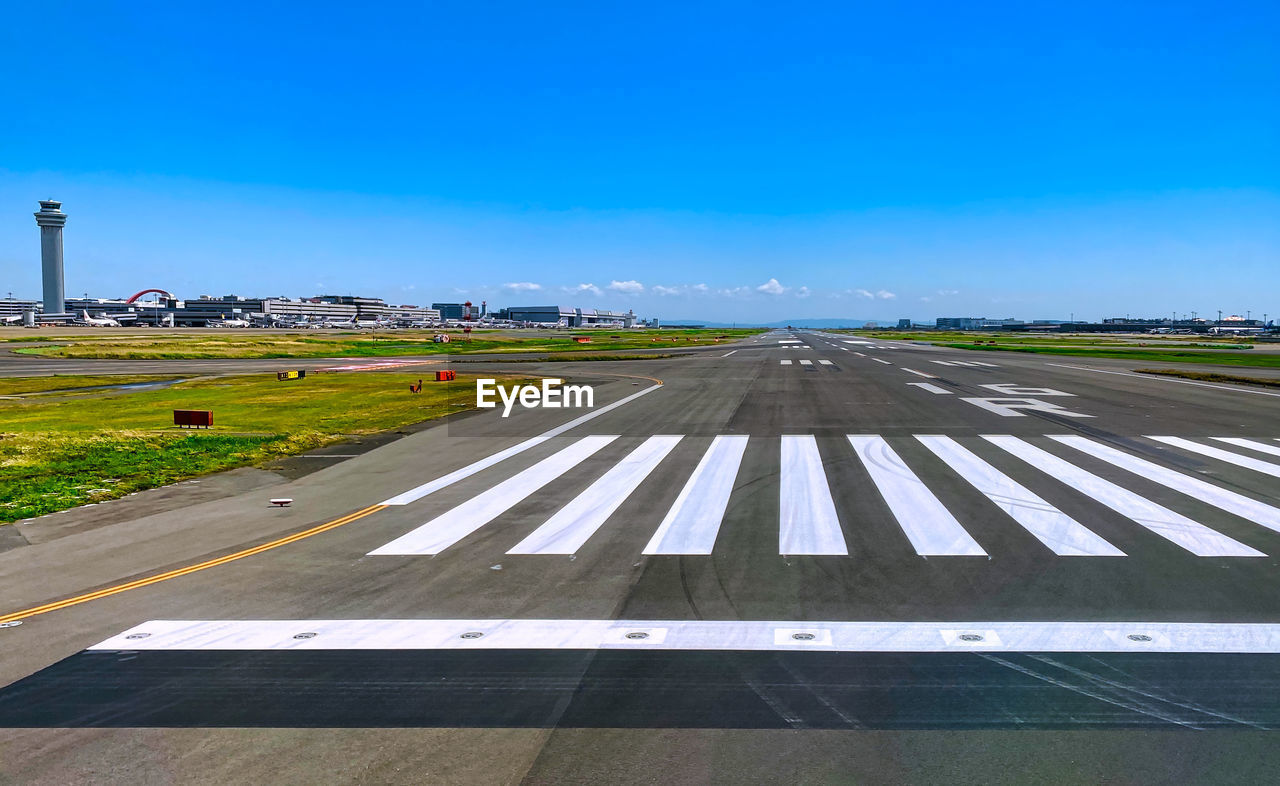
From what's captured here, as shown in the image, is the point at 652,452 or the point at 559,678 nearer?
the point at 559,678

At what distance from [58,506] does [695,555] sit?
10658 millimetres

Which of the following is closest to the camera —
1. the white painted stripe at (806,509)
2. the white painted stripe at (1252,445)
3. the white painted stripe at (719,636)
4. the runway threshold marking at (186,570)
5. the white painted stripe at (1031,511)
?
the white painted stripe at (719,636)

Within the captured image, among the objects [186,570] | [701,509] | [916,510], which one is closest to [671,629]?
[701,509]

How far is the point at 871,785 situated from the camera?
413cm

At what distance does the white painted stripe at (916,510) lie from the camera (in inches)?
336

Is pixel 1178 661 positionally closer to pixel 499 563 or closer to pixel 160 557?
pixel 499 563

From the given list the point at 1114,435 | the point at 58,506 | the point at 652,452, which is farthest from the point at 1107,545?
the point at 58,506

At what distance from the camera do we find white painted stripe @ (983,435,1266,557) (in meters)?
8.32

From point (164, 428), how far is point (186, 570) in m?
14.0

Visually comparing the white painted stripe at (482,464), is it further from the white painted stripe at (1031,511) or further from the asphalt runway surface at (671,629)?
the white painted stripe at (1031,511)

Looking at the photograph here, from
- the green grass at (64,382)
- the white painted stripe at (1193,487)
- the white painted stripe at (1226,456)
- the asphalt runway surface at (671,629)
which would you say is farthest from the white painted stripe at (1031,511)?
the green grass at (64,382)

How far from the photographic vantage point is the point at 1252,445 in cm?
1492

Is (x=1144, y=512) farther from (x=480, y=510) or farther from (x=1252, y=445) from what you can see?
(x=480, y=510)

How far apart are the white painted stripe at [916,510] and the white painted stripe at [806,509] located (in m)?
0.92
